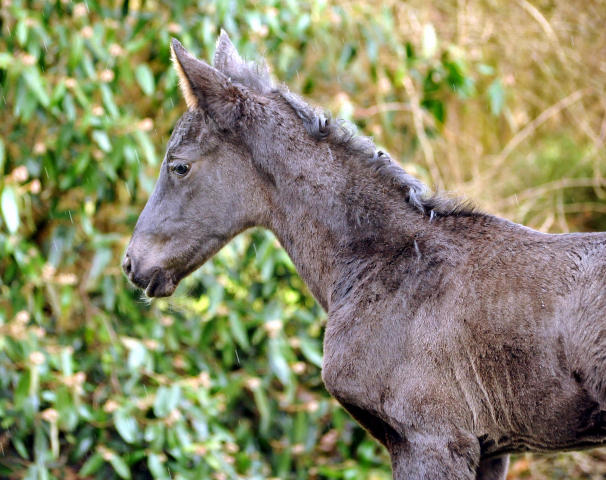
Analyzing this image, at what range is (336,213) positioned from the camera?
2854 mm

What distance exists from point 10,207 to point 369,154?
2487 millimetres

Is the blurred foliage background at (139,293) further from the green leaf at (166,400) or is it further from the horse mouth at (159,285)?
the horse mouth at (159,285)

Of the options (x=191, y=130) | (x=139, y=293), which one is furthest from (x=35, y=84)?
(x=191, y=130)

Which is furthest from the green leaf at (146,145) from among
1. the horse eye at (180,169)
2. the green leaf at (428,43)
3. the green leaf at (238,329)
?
the green leaf at (428,43)

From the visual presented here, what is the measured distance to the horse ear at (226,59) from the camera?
10.2ft

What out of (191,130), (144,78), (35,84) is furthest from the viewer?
(144,78)

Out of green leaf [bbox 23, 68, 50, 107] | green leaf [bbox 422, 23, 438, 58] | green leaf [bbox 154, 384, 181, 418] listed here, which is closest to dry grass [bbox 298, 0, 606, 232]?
green leaf [bbox 422, 23, 438, 58]

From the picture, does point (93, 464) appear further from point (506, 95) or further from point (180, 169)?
point (506, 95)

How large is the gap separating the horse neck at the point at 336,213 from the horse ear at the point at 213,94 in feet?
1.07

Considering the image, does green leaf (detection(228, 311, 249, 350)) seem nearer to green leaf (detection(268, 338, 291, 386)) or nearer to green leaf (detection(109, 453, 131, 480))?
green leaf (detection(268, 338, 291, 386))

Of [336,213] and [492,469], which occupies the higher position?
[336,213]

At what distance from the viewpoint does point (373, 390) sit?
2.56 meters

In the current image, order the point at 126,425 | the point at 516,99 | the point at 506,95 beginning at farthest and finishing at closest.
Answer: the point at 516,99
the point at 506,95
the point at 126,425

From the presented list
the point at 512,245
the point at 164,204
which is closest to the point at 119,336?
the point at 164,204
